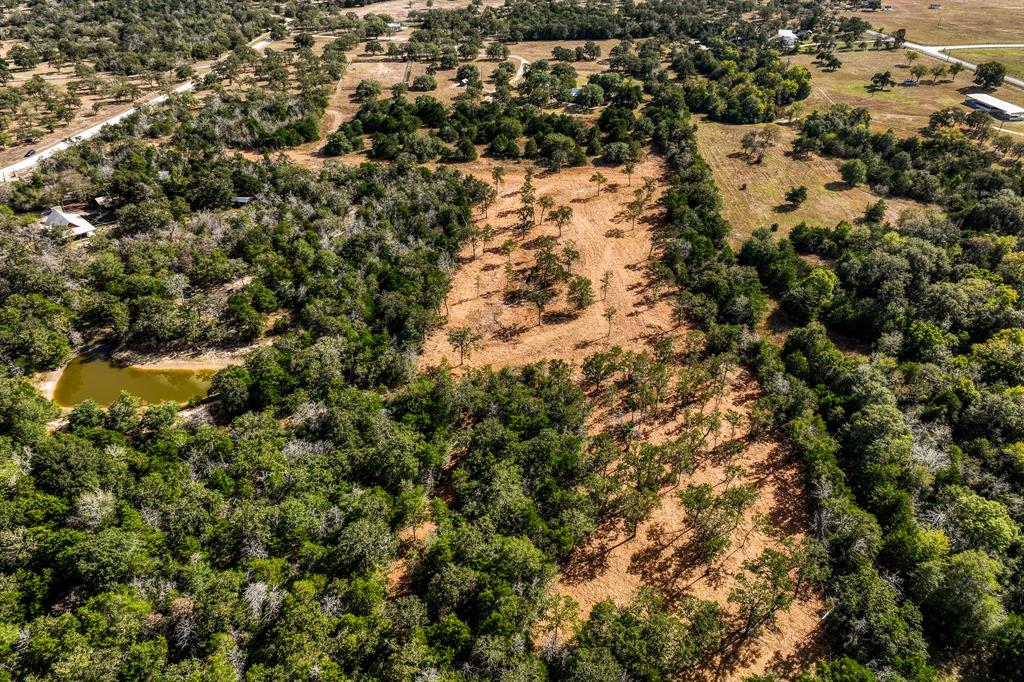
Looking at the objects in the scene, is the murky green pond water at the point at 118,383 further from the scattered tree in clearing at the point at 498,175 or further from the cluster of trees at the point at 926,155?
the cluster of trees at the point at 926,155

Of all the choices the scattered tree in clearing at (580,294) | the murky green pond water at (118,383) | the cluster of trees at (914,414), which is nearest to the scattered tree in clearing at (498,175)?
the scattered tree in clearing at (580,294)

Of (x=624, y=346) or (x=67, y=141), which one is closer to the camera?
(x=624, y=346)

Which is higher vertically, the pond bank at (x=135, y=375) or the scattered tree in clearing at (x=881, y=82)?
the scattered tree in clearing at (x=881, y=82)

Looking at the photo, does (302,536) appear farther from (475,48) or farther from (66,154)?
(475,48)

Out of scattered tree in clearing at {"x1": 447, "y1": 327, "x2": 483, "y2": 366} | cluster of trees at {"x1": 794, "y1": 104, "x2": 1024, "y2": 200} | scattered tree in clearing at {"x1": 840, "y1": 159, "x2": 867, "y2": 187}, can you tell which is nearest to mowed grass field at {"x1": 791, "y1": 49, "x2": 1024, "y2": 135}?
cluster of trees at {"x1": 794, "y1": 104, "x2": 1024, "y2": 200}

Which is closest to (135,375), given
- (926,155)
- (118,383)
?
(118,383)

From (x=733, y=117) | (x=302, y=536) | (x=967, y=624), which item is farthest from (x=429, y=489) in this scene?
(x=733, y=117)

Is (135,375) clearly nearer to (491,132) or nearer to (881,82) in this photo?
(491,132)
